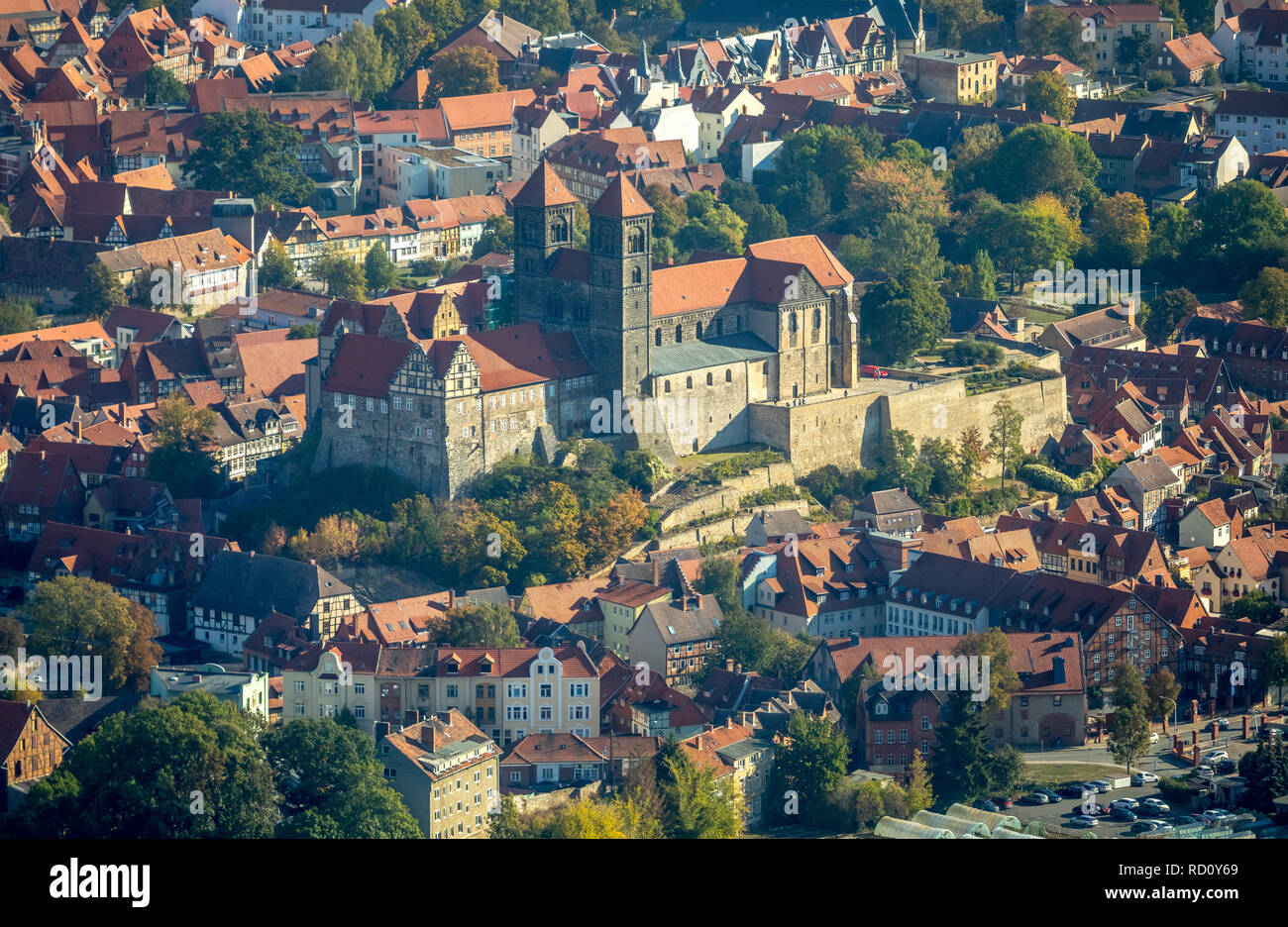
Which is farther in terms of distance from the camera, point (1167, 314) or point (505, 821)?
point (1167, 314)

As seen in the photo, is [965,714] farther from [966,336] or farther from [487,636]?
[966,336]

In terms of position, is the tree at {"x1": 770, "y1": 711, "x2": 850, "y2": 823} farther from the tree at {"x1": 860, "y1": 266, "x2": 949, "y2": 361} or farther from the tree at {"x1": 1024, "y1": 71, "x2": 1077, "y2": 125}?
the tree at {"x1": 1024, "y1": 71, "x2": 1077, "y2": 125}

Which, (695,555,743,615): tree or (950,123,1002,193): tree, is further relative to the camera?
(950,123,1002,193): tree

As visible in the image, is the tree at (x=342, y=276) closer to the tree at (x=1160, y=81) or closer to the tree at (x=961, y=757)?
the tree at (x=961, y=757)

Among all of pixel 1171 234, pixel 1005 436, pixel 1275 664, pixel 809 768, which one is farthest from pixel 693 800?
pixel 1171 234

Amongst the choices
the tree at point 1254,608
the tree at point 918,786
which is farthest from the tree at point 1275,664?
the tree at point 918,786

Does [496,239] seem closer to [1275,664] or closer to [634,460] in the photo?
[634,460]

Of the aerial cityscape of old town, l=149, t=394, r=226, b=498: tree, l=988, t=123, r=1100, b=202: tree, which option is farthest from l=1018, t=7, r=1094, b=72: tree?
l=149, t=394, r=226, b=498: tree
